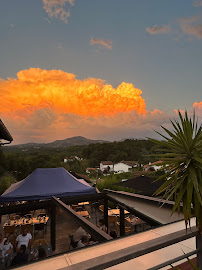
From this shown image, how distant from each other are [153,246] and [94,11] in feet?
85.2

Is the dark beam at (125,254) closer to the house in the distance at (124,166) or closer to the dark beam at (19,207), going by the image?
the dark beam at (19,207)

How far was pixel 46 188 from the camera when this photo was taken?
7.15 m

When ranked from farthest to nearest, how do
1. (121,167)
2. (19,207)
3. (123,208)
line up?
(121,167)
(19,207)
(123,208)

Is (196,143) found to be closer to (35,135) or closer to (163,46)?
(163,46)

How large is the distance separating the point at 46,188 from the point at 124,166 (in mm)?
113065

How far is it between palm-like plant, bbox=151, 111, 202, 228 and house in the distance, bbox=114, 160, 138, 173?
113m

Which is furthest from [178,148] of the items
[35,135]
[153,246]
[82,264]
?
[35,135]

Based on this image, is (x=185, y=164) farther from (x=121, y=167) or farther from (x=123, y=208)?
(x=121, y=167)

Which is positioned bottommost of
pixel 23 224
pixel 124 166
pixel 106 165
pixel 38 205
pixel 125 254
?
pixel 124 166

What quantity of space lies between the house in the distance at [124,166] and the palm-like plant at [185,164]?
371 feet

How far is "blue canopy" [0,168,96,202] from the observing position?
6703mm

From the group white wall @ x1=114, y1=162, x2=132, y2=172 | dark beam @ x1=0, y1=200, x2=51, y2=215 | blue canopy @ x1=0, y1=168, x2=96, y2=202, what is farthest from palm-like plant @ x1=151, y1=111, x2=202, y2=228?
white wall @ x1=114, y1=162, x2=132, y2=172

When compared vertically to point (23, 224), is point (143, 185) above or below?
above

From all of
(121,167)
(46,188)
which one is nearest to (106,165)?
(121,167)
